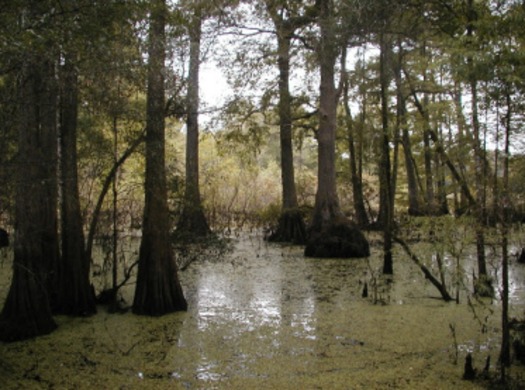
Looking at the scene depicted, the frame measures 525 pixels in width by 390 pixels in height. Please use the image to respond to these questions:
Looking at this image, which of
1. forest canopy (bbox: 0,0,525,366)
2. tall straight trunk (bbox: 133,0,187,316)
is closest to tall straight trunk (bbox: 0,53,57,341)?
forest canopy (bbox: 0,0,525,366)

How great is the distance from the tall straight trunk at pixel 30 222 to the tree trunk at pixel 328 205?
4.44m

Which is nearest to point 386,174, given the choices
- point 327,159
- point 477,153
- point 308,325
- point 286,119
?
point 477,153

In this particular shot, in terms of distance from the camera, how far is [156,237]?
194 inches

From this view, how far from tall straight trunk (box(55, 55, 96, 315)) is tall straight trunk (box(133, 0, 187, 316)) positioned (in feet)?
1.74

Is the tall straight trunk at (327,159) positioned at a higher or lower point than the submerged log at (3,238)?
higher

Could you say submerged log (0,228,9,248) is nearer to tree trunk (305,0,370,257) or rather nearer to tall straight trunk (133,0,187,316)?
tree trunk (305,0,370,257)

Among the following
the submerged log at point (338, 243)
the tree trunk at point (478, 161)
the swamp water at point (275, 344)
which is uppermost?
the tree trunk at point (478, 161)

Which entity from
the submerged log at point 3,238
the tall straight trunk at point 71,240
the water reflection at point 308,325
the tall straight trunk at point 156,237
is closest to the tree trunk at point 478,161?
the water reflection at point 308,325

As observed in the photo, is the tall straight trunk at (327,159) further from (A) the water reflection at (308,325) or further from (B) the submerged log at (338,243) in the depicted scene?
(A) the water reflection at (308,325)

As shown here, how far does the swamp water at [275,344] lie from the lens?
3.27m

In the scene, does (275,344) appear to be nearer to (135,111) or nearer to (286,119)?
(135,111)

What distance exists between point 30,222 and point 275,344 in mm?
2364

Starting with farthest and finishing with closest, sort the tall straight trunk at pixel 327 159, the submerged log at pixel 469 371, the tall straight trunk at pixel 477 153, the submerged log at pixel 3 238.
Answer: the submerged log at pixel 3 238 → the tall straight trunk at pixel 327 159 → the tall straight trunk at pixel 477 153 → the submerged log at pixel 469 371

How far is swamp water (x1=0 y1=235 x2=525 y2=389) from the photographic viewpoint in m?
3.27
